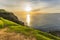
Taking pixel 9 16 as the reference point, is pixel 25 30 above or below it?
below

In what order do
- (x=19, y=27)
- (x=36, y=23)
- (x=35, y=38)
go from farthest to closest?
1. (x=36, y=23)
2. (x=19, y=27)
3. (x=35, y=38)

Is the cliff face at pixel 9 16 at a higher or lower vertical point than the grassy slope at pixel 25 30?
higher

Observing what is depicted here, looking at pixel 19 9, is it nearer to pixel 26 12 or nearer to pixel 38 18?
pixel 26 12

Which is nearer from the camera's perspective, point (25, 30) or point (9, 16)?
point (25, 30)

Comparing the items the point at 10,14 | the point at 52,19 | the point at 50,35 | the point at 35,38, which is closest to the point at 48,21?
the point at 52,19

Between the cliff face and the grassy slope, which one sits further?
the cliff face

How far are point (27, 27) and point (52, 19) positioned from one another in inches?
19.8

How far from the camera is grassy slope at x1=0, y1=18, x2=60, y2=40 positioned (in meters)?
2.51

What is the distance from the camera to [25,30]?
2.59 m

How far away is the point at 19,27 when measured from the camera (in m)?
2.63

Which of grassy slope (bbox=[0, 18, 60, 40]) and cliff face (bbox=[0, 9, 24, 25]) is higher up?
cliff face (bbox=[0, 9, 24, 25])

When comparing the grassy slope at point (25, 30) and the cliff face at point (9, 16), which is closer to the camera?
the grassy slope at point (25, 30)

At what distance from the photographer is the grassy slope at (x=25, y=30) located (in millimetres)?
2506

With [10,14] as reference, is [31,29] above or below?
below
